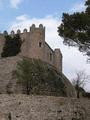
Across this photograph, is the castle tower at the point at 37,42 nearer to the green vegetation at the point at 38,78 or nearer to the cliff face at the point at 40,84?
the cliff face at the point at 40,84

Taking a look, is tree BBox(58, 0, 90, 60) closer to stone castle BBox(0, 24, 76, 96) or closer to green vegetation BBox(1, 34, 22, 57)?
stone castle BBox(0, 24, 76, 96)

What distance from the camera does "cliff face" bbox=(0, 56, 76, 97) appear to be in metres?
38.5

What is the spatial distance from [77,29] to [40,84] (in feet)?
36.1

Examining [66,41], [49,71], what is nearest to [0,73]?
[49,71]

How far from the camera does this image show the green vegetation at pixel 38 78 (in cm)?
3456

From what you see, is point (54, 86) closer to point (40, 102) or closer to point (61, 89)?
point (61, 89)

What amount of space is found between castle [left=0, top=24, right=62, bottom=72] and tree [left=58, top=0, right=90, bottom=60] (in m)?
21.6

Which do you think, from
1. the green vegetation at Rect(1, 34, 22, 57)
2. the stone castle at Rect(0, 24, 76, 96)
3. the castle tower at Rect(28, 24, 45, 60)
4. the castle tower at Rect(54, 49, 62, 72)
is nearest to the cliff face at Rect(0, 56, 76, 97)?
the stone castle at Rect(0, 24, 76, 96)

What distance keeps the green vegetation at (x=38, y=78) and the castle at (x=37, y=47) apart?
7.13m

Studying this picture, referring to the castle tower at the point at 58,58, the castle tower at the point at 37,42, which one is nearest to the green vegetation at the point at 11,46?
the castle tower at the point at 37,42

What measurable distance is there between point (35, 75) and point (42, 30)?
16688 millimetres

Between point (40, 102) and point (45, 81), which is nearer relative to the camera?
point (40, 102)

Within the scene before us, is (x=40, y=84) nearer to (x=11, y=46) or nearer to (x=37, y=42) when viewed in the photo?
(x=37, y=42)

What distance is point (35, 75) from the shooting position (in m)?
36.8
